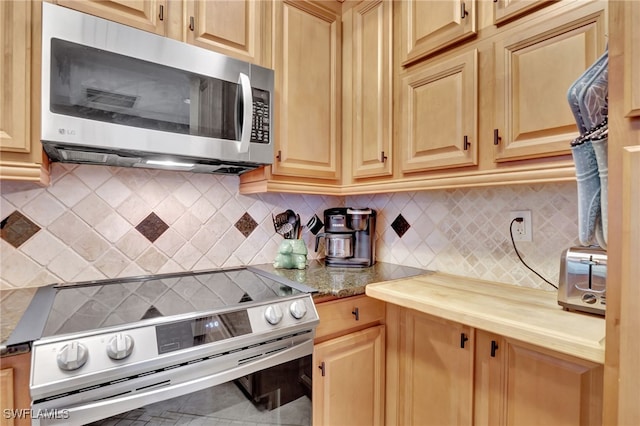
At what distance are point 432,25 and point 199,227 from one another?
1.37 metres

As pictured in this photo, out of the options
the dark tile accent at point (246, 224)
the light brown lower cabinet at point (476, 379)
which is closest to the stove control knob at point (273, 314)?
the light brown lower cabinet at point (476, 379)

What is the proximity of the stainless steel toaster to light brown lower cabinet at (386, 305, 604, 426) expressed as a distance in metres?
0.16

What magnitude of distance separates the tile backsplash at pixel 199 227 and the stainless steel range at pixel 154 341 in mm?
161

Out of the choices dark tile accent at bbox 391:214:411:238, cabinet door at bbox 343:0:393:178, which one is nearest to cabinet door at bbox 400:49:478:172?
cabinet door at bbox 343:0:393:178

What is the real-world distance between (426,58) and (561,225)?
849mm

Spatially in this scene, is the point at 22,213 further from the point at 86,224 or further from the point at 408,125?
the point at 408,125

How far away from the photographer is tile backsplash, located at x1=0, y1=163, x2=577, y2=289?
3.86 ft

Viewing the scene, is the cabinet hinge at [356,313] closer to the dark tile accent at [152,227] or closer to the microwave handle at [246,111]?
the microwave handle at [246,111]

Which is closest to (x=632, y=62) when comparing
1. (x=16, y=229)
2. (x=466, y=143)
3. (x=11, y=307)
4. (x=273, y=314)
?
(x=466, y=143)

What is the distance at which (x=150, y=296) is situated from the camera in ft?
3.67

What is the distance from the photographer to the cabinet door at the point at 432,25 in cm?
115

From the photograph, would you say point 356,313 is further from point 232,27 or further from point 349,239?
point 232,27

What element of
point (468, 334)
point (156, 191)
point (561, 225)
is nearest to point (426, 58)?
point (561, 225)

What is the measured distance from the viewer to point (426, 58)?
4.27ft
